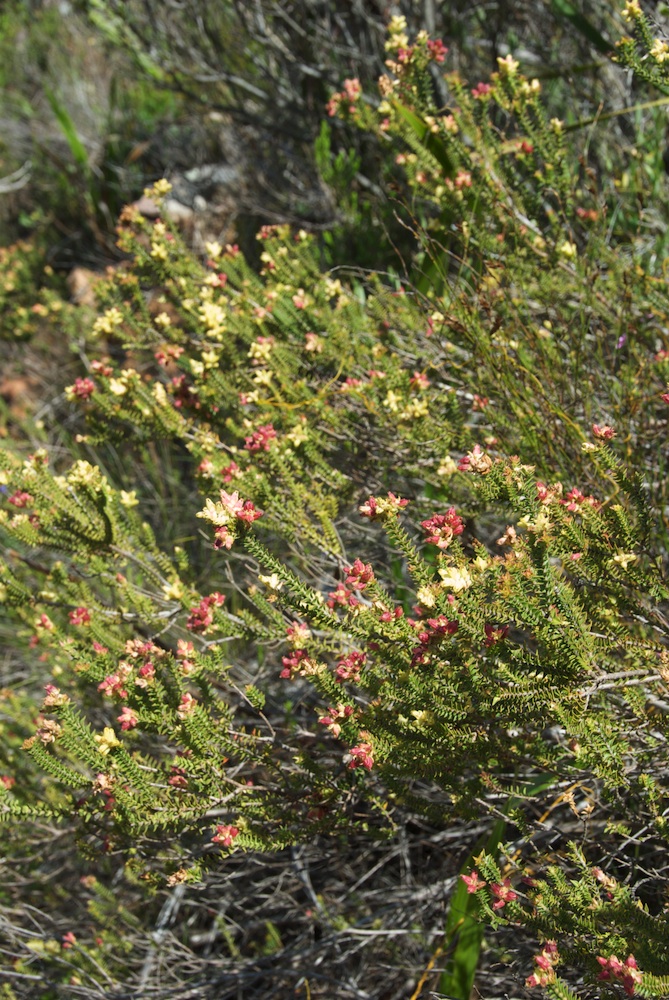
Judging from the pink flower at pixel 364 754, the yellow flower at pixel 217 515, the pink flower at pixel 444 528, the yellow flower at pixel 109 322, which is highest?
the yellow flower at pixel 109 322

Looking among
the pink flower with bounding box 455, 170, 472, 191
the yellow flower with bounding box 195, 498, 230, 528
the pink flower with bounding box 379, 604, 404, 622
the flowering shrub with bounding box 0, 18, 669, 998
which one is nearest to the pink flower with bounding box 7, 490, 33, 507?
the flowering shrub with bounding box 0, 18, 669, 998

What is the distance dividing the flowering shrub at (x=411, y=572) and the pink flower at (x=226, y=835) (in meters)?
0.03

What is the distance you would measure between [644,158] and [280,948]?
3.05 metres

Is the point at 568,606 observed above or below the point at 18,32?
below

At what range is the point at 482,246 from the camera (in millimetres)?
2520

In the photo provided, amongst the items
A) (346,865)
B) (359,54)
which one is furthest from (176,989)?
(359,54)

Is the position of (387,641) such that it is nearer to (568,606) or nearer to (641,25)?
(568,606)

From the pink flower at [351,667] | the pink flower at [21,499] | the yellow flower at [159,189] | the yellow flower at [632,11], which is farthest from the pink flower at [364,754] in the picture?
the yellow flower at [159,189]

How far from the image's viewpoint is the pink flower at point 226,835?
1796 mm

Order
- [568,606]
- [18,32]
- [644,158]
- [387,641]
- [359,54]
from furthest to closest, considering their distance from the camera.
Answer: [18,32], [359,54], [644,158], [387,641], [568,606]

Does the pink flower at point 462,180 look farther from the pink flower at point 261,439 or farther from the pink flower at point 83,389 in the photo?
the pink flower at point 83,389

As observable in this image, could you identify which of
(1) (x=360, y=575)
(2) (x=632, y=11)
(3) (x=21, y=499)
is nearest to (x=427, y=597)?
(1) (x=360, y=575)

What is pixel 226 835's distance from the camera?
1.80 m

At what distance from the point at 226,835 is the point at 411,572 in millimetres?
720
